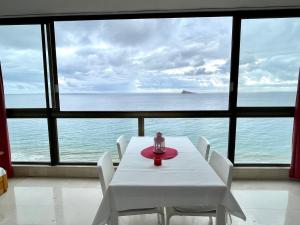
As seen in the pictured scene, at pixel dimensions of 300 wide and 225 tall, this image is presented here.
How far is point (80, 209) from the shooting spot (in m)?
2.21

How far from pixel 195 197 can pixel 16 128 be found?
9.40ft

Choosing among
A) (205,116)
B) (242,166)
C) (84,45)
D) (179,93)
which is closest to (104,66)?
(84,45)

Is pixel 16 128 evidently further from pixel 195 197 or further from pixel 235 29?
pixel 235 29

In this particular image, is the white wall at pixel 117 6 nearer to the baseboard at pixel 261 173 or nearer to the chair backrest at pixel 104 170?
the chair backrest at pixel 104 170

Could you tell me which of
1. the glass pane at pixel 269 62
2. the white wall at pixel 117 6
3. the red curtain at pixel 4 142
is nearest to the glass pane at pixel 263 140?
the glass pane at pixel 269 62

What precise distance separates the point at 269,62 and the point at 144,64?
5.51ft

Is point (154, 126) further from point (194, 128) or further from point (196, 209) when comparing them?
point (196, 209)

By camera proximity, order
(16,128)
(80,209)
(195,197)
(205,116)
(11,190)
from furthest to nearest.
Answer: (16,128), (205,116), (11,190), (80,209), (195,197)

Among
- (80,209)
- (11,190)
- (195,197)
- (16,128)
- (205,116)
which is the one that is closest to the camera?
(195,197)

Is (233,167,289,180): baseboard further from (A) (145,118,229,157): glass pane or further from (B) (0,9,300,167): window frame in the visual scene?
(A) (145,118,229,157): glass pane

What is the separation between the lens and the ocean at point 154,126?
2900 mm

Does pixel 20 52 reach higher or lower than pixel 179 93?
higher

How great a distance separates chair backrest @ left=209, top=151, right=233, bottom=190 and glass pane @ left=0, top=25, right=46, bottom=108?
7.83 ft

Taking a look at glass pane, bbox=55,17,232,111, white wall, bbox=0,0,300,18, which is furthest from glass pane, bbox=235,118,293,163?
white wall, bbox=0,0,300,18
